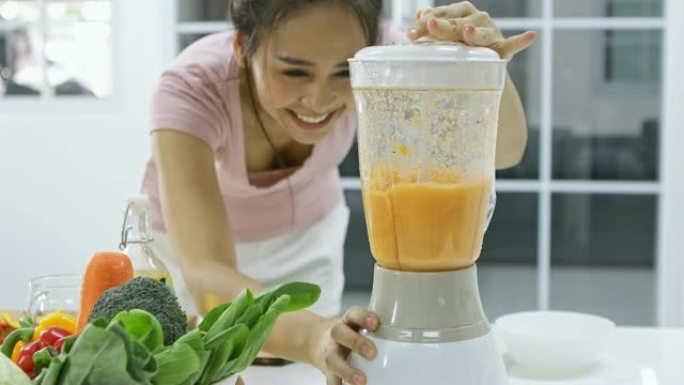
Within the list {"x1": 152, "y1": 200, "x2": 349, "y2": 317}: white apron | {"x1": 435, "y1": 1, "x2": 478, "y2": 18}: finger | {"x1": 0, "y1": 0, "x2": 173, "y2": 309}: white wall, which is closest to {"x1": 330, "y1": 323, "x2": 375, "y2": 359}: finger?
{"x1": 435, "y1": 1, "x2": 478, "y2": 18}: finger

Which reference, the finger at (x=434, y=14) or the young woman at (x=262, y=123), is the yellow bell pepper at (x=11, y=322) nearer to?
the young woman at (x=262, y=123)

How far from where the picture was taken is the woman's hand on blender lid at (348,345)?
2.58ft

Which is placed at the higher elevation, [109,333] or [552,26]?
[552,26]

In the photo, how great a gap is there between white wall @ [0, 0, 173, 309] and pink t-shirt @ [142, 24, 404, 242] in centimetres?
141

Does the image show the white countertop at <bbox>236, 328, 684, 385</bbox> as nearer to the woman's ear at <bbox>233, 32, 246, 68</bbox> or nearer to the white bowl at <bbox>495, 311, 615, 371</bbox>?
the white bowl at <bbox>495, 311, 615, 371</bbox>

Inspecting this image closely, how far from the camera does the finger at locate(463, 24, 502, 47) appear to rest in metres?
0.87

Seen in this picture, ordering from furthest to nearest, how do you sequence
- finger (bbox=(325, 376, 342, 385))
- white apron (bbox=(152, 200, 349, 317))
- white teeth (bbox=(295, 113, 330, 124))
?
white apron (bbox=(152, 200, 349, 317)) < white teeth (bbox=(295, 113, 330, 124)) < finger (bbox=(325, 376, 342, 385))

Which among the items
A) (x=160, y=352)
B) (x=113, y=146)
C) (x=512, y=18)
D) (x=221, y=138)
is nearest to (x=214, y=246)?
(x=221, y=138)

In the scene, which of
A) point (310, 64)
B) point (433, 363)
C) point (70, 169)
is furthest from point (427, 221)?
point (70, 169)

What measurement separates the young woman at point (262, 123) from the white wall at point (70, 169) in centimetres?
148

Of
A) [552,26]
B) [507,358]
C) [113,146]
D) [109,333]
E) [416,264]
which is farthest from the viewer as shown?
[113,146]

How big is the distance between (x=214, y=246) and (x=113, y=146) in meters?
1.97

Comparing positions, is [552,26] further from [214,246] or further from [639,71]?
[214,246]

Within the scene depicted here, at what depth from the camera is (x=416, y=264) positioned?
0.78m
